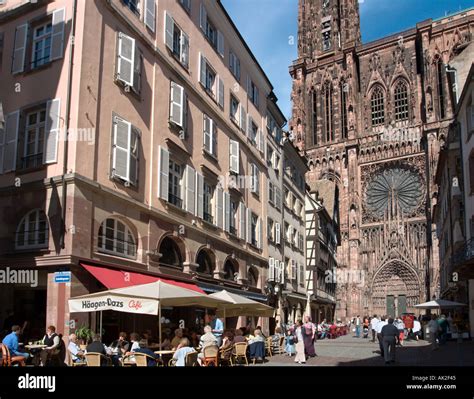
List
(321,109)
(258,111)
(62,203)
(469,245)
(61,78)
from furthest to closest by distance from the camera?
(321,109) < (258,111) < (469,245) < (61,78) < (62,203)

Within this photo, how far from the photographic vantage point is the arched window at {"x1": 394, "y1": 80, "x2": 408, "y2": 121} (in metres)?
77.0

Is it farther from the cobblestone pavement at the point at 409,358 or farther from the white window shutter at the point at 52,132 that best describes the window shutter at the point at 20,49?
the cobblestone pavement at the point at 409,358

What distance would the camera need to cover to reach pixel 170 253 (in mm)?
20031

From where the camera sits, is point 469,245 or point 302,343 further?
point 469,245

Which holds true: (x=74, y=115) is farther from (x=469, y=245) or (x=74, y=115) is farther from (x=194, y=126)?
(x=469, y=245)

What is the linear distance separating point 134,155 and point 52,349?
736 centimetres

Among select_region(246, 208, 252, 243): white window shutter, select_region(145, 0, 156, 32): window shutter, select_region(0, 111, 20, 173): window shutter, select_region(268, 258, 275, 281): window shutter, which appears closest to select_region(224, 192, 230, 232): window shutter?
select_region(246, 208, 252, 243): white window shutter

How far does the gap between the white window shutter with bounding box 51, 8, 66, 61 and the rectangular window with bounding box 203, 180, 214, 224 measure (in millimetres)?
9372

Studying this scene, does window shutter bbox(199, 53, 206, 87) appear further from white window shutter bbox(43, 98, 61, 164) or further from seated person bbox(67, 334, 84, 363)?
A: seated person bbox(67, 334, 84, 363)

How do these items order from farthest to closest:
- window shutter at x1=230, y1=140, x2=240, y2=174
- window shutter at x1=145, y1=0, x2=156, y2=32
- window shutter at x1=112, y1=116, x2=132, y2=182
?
window shutter at x1=230, y1=140, x2=240, y2=174 < window shutter at x1=145, y1=0, x2=156, y2=32 < window shutter at x1=112, y1=116, x2=132, y2=182

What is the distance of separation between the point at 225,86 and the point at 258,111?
Answer: 5803 millimetres
